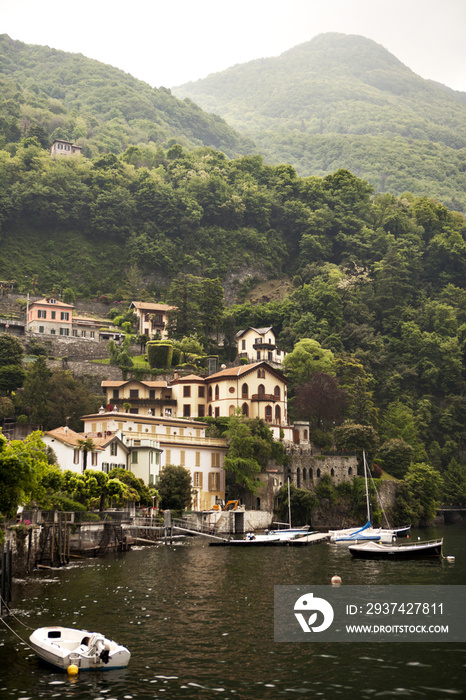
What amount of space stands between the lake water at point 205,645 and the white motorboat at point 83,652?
339 millimetres

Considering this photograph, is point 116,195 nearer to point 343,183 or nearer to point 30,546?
point 343,183

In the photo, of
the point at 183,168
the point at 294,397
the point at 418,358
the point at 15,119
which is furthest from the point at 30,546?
the point at 15,119

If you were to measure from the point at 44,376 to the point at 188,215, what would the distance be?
2947 inches

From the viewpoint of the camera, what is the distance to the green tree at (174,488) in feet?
248

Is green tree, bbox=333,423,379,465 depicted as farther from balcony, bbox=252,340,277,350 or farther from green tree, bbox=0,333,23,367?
green tree, bbox=0,333,23,367

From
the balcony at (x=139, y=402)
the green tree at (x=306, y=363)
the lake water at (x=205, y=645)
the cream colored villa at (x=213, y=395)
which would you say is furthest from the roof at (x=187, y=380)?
the lake water at (x=205, y=645)

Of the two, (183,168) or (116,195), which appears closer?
(116,195)

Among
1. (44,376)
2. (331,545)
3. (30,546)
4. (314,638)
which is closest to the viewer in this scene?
(314,638)

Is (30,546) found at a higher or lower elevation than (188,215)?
lower

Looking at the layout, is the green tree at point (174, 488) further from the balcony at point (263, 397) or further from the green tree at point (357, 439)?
the green tree at point (357, 439)

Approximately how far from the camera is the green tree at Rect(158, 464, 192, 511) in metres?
75.7

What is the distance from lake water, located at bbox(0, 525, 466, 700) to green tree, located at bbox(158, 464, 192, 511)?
84.4ft

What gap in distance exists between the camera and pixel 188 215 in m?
155

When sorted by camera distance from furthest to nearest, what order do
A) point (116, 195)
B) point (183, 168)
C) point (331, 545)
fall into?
point (183, 168) → point (116, 195) → point (331, 545)
